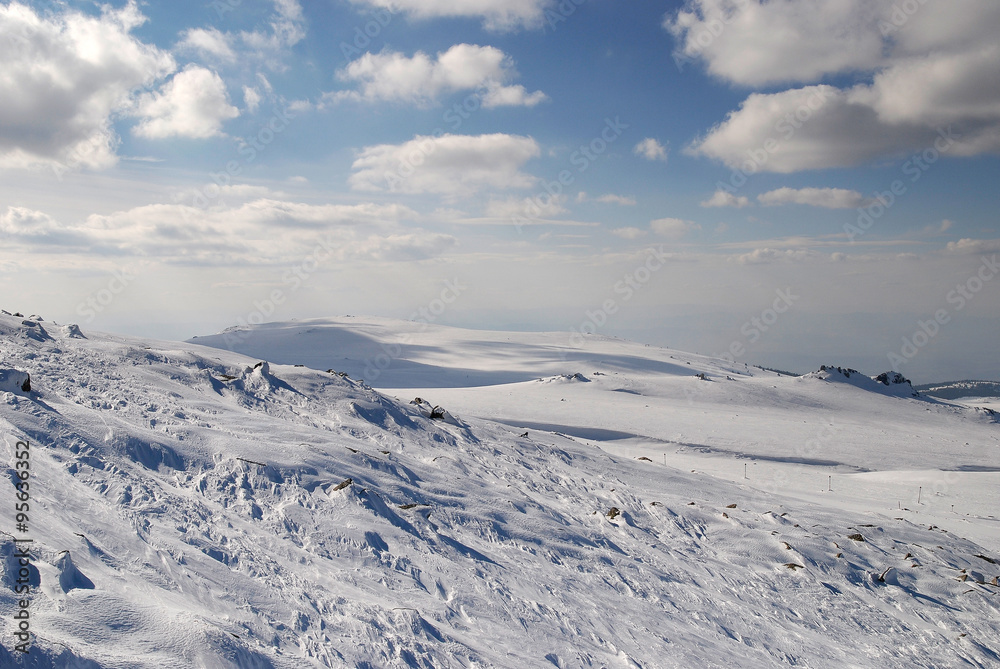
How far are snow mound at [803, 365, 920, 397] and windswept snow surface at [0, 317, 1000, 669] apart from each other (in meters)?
35.8

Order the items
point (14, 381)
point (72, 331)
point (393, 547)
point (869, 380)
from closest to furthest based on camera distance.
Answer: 1. point (393, 547)
2. point (14, 381)
3. point (72, 331)
4. point (869, 380)

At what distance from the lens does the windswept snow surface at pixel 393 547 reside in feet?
21.5

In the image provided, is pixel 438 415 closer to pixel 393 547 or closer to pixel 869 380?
pixel 393 547

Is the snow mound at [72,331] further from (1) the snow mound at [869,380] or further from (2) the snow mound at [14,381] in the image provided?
(1) the snow mound at [869,380]

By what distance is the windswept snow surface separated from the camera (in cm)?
654

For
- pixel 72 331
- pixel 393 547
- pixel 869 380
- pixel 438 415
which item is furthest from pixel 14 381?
pixel 869 380

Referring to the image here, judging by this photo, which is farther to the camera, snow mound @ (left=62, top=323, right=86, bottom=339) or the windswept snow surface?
snow mound @ (left=62, top=323, right=86, bottom=339)

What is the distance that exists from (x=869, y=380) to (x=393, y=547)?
59.5m

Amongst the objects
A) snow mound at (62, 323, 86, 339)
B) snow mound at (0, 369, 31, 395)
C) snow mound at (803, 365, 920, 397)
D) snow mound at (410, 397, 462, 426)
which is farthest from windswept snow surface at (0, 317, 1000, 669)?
snow mound at (803, 365, 920, 397)

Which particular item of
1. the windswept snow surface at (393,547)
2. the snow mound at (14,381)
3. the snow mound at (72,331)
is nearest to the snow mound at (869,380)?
the windswept snow surface at (393,547)

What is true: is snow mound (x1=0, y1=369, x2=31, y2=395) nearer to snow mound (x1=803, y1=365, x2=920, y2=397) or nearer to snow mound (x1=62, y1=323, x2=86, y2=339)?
snow mound (x1=62, y1=323, x2=86, y2=339)

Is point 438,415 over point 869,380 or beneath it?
beneath

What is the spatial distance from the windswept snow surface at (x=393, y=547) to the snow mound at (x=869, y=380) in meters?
35.8

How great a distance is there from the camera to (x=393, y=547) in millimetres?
9352
